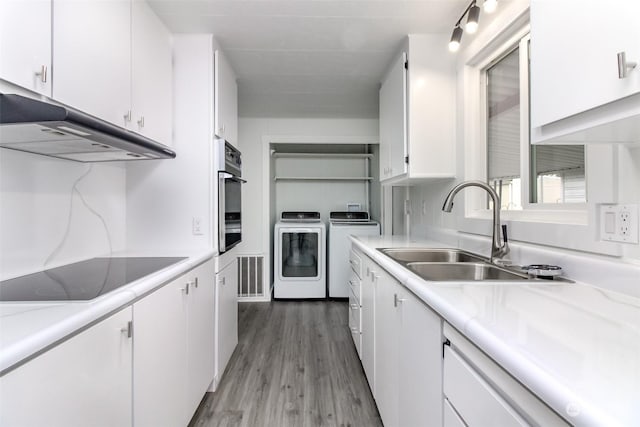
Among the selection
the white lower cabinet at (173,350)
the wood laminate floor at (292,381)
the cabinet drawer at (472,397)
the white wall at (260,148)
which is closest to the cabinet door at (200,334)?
the white lower cabinet at (173,350)

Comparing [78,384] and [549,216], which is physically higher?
[549,216]

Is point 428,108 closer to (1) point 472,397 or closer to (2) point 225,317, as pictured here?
(1) point 472,397

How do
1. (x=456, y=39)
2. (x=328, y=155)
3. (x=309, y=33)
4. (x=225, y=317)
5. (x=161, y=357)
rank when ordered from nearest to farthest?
1. (x=161, y=357)
2. (x=456, y=39)
3. (x=309, y=33)
4. (x=225, y=317)
5. (x=328, y=155)

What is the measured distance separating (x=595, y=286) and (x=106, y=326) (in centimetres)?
150

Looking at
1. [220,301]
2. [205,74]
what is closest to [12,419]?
[220,301]

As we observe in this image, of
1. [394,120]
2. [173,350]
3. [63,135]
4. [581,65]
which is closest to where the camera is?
[581,65]

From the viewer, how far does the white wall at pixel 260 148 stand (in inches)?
151

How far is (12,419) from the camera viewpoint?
62 centimetres

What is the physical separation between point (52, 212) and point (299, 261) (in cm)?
275

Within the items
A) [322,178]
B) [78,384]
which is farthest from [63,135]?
[322,178]

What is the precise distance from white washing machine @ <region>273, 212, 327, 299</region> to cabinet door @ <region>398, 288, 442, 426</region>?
2660 millimetres

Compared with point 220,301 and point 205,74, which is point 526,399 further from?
point 205,74

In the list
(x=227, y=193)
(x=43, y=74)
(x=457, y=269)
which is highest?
(x=43, y=74)

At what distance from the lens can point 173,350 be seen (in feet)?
4.50
